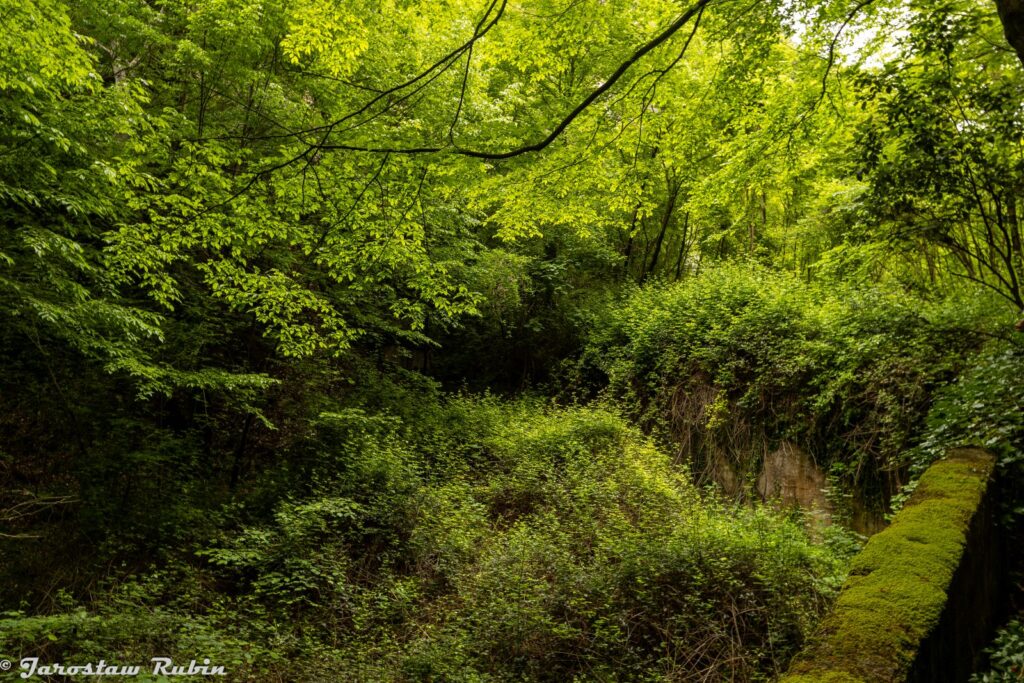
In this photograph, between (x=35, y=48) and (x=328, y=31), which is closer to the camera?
(x=35, y=48)

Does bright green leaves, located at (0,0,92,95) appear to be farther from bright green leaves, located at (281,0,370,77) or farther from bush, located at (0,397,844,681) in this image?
bush, located at (0,397,844,681)

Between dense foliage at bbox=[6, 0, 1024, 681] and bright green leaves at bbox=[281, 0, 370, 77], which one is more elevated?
bright green leaves at bbox=[281, 0, 370, 77]

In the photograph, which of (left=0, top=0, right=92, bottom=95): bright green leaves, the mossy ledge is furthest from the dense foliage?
the mossy ledge

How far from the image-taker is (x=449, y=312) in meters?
8.20

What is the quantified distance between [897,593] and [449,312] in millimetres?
6317

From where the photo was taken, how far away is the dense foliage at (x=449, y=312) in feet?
16.5

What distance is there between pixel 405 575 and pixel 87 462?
15.7 ft

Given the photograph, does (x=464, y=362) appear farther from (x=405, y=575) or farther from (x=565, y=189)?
(x=565, y=189)

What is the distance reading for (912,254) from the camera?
7.96 meters

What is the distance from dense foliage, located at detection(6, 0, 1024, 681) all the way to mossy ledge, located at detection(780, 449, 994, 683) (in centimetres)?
146

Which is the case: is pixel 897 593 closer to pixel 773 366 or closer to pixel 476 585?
pixel 476 585

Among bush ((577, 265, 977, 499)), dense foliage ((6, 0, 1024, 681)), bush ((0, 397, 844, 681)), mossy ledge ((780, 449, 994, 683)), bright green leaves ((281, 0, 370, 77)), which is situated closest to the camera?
mossy ledge ((780, 449, 994, 683))

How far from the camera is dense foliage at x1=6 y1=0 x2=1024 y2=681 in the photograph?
16.5 feet

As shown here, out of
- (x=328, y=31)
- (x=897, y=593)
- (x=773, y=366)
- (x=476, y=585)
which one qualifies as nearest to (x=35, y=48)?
(x=328, y=31)
